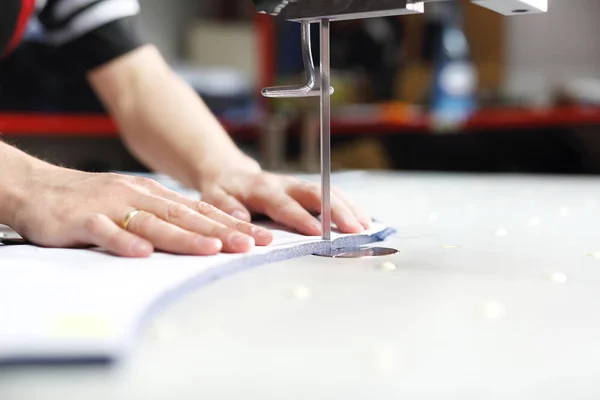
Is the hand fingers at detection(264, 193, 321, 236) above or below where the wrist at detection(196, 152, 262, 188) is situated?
below

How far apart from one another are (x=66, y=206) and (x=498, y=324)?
39 cm

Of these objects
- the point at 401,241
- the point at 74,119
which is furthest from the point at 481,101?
the point at 401,241

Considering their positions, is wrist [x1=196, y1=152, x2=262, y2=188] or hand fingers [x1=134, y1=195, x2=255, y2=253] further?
wrist [x1=196, y1=152, x2=262, y2=188]

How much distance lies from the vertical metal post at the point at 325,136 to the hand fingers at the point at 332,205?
6cm

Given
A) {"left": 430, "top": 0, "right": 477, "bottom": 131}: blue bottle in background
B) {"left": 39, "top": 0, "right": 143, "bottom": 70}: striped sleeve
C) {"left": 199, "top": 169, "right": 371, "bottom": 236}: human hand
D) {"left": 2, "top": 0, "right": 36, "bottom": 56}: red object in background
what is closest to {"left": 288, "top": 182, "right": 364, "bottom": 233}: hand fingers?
{"left": 199, "top": 169, "right": 371, "bottom": 236}: human hand

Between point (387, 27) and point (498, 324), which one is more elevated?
point (387, 27)

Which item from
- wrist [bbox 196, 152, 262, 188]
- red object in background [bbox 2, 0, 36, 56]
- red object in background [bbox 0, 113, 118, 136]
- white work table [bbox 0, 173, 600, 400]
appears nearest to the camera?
white work table [bbox 0, 173, 600, 400]

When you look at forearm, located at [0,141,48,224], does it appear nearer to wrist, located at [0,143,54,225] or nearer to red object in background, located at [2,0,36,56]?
wrist, located at [0,143,54,225]

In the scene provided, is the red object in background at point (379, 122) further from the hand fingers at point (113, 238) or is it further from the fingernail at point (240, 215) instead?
the hand fingers at point (113, 238)

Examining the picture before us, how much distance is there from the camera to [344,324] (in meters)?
0.41

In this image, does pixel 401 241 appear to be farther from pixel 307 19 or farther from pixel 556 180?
pixel 556 180

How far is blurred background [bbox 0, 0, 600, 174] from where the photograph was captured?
100 inches

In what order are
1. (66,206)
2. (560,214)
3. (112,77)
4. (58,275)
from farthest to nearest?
(112,77) < (560,214) < (66,206) < (58,275)

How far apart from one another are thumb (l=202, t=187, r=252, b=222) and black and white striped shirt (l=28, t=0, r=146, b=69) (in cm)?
44
